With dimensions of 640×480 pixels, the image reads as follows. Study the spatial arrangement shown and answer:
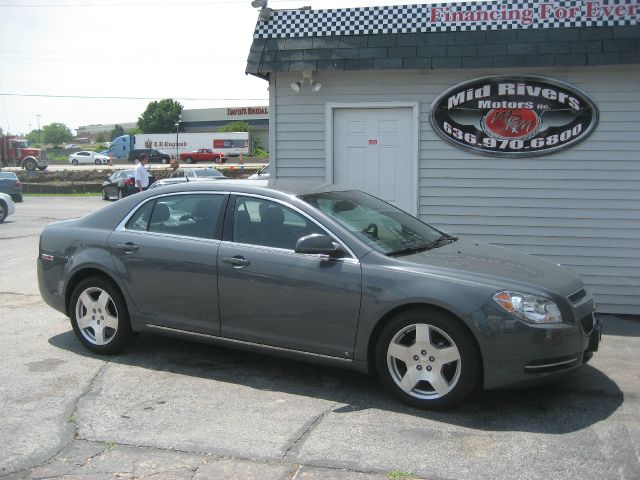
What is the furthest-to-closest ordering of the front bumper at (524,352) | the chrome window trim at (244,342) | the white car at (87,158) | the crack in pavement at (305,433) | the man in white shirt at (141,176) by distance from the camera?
the white car at (87,158)
the man in white shirt at (141,176)
the chrome window trim at (244,342)
the front bumper at (524,352)
the crack in pavement at (305,433)

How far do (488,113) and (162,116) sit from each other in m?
92.6

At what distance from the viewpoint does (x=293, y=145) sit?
339 inches

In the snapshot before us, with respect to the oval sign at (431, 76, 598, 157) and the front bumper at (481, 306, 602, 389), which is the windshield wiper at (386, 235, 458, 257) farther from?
the oval sign at (431, 76, 598, 157)

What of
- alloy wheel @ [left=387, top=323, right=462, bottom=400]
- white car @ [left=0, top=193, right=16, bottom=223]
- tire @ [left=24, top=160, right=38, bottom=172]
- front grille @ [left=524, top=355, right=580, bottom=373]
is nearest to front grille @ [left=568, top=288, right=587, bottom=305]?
front grille @ [left=524, top=355, right=580, bottom=373]

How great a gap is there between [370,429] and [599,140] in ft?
16.1

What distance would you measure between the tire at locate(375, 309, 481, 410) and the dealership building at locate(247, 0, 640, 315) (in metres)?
3.71

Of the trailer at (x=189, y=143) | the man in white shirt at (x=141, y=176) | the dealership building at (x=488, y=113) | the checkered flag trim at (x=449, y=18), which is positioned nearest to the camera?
the checkered flag trim at (x=449, y=18)

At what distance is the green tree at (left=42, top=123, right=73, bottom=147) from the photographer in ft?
509

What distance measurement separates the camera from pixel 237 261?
5.23m

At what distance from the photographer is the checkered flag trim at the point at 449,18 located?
7.35 metres

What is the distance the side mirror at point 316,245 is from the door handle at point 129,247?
1579 millimetres

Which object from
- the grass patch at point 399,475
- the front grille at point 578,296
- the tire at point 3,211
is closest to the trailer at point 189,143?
the tire at point 3,211

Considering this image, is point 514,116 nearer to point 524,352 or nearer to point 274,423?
point 524,352

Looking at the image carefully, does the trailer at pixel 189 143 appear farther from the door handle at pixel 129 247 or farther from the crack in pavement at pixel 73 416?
the crack in pavement at pixel 73 416
